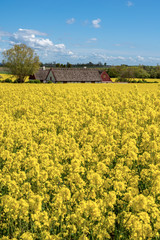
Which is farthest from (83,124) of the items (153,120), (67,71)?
(67,71)

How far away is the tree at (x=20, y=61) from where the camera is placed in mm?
59281

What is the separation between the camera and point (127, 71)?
9306cm

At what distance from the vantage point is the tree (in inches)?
2334

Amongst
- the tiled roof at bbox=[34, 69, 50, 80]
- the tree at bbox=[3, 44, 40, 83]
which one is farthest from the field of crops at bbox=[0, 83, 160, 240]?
the tiled roof at bbox=[34, 69, 50, 80]

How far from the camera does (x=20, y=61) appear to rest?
59.5m

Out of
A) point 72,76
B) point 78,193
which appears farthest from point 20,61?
point 78,193

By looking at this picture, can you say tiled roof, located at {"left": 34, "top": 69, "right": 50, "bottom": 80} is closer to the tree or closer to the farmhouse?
the farmhouse

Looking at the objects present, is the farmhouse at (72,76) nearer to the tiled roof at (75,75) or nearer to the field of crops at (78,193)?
the tiled roof at (75,75)

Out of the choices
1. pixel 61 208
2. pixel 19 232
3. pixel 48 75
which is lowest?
pixel 19 232

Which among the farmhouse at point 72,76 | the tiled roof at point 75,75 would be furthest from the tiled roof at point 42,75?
the tiled roof at point 75,75

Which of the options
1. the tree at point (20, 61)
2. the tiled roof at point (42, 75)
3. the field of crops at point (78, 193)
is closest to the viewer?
the field of crops at point (78, 193)

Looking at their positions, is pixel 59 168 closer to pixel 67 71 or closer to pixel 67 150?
pixel 67 150

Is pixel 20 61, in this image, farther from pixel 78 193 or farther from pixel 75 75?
pixel 78 193

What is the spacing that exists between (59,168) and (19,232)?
2.03 m
